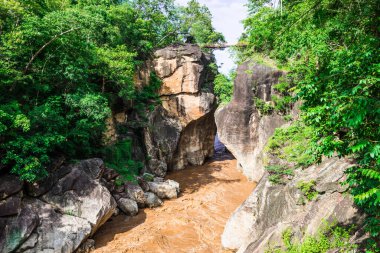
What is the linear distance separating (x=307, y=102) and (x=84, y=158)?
434 inches

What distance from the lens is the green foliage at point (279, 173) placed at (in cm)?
846

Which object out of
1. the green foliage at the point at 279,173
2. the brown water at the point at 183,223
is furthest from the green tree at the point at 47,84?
the green foliage at the point at 279,173

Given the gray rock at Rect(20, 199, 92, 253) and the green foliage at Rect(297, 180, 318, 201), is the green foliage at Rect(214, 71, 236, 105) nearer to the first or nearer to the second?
the green foliage at Rect(297, 180, 318, 201)

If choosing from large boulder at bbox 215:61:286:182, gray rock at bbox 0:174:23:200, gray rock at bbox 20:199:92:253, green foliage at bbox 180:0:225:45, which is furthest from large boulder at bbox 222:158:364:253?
green foliage at bbox 180:0:225:45

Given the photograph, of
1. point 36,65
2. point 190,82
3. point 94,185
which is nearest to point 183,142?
point 190,82

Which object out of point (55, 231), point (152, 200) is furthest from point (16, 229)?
point (152, 200)

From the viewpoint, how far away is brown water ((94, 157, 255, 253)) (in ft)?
31.3

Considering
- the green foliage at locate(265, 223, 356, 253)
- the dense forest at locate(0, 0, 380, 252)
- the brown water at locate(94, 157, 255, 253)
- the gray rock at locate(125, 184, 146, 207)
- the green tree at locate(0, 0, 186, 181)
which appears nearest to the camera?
the dense forest at locate(0, 0, 380, 252)

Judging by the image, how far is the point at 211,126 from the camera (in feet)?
73.0

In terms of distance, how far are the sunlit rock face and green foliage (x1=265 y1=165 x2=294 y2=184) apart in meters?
10.9

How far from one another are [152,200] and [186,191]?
3.03 metres

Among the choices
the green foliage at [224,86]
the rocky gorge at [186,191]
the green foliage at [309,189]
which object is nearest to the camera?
the green foliage at [309,189]

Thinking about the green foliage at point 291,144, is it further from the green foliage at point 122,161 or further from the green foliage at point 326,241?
the green foliage at point 122,161

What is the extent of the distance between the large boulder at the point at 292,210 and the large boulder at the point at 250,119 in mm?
5681
